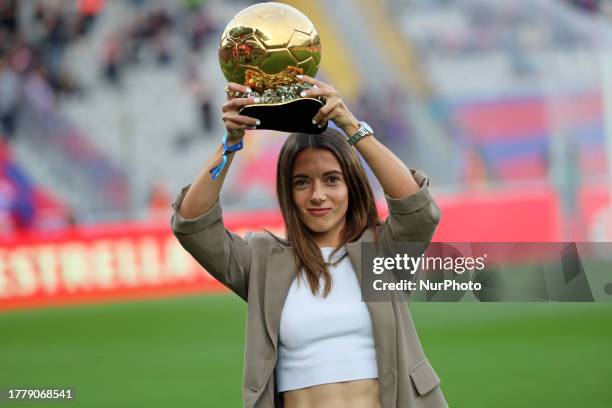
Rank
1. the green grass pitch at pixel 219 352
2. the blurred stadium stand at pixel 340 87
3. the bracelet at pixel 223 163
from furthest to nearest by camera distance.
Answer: the blurred stadium stand at pixel 340 87 < the green grass pitch at pixel 219 352 < the bracelet at pixel 223 163

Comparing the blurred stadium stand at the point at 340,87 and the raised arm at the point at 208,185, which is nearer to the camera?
the raised arm at the point at 208,185

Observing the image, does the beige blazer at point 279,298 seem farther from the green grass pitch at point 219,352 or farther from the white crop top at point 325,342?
the green grass pitch at point 219,352

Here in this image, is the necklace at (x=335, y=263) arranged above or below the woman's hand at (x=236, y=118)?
below

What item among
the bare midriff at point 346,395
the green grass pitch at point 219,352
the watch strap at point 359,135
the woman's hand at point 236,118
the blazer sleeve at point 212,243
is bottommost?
the green grass pitch at point 219,352

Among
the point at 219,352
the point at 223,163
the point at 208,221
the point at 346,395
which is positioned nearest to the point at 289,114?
the point at 223,163

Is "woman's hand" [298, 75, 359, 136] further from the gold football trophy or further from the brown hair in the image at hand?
the brown hair

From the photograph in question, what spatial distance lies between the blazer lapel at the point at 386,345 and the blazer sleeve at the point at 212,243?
Result: 0.43 m

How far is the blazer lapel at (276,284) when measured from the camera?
3.01m

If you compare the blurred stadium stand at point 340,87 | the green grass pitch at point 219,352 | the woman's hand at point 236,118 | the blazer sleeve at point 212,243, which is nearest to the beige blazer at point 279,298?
the blazer sleeve at point 212,243

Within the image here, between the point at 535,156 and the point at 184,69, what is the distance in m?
6.66

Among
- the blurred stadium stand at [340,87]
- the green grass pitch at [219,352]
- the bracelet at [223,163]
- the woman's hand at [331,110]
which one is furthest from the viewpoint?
the blurred stadium stand at [340,87]

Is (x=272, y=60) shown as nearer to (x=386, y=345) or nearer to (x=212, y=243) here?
(x=212, y=243)

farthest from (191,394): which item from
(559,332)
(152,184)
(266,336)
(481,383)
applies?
(152,184)

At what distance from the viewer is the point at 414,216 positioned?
299cm
